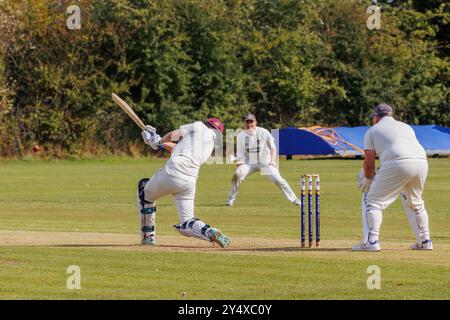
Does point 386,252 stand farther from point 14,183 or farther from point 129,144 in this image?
point 129,144

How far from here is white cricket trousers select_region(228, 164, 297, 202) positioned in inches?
947

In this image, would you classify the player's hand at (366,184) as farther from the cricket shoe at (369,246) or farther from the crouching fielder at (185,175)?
the crouching fielder at (185,175)

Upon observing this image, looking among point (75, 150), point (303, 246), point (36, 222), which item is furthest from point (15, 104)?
point (303, 246)

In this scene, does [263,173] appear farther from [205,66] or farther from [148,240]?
[205,66]

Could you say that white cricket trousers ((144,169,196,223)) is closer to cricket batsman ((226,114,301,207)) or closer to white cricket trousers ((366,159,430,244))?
white cricket trousers ((366,159,430,244))

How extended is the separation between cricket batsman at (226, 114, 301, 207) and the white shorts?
1012cm

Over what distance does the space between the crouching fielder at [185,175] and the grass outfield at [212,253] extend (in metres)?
0.31

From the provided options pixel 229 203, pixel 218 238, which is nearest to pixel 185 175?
pixel 218 238

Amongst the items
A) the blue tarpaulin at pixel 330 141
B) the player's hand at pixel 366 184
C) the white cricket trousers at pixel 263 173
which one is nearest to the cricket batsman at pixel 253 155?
the white cricket trousers at pixel 263 173

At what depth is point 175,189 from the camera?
48.5 ft

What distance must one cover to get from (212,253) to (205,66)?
3894 centimetres

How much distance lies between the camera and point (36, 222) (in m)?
20.1

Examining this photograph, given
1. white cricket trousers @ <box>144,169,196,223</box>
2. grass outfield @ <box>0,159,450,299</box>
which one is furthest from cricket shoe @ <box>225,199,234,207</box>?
white cricket trousers @ <box>144,169,196,223</box>
